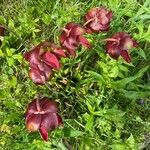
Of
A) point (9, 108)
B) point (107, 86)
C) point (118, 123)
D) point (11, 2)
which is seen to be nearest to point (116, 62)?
point (107, 86)

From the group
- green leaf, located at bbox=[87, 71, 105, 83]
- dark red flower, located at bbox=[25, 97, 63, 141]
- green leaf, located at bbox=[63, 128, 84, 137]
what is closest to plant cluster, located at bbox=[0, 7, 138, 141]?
dark red flower, located at bbox=[25, 97, 63, 141]

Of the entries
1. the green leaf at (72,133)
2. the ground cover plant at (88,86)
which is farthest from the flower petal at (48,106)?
the green leaf at (72,133)

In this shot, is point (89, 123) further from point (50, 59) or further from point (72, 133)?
point (50, 59)

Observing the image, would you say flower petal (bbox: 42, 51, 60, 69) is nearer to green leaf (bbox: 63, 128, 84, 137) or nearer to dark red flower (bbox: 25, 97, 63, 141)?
dark red flower (bbox: 25, 97, 63, 141)

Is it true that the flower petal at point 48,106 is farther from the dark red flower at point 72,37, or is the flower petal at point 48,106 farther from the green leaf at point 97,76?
the green leaf at point 97,76

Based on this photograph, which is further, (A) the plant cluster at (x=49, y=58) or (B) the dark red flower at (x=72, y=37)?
(B) the dark red flower at (x=72, y=37)

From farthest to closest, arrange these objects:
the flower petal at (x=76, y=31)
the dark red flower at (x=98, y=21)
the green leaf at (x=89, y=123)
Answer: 1. the green leaf at (x=89, y=123)
2. the dark red flower at (x=98, y=21)
3. the flower petal at (x=76, y=31)

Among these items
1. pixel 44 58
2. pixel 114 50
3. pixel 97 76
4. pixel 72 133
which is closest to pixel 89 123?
pixel 72 133

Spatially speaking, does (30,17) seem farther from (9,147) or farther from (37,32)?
(9,147)
